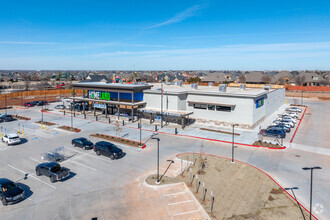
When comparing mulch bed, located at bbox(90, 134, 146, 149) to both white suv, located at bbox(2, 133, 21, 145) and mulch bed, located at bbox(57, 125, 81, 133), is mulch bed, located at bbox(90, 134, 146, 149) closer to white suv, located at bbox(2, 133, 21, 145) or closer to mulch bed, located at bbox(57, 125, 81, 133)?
mulch bed, located at bbox(57, 125, 81, 133)

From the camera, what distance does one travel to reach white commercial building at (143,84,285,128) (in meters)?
44.9

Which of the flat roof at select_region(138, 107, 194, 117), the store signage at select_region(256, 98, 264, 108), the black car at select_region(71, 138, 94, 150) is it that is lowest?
the black car at select_region(71, 138, 94, 150)

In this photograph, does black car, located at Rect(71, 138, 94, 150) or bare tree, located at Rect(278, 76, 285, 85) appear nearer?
black car, located at Rect(71, 138, 94, 150)

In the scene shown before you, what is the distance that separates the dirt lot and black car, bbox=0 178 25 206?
11.8m

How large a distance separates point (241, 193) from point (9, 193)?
20.8 meters

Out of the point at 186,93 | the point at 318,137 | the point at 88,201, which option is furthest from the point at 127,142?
the point at 318,137

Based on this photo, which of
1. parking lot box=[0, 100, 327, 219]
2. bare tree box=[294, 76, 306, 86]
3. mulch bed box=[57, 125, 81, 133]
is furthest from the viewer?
bare tree box=[294, 76, 306, 86]

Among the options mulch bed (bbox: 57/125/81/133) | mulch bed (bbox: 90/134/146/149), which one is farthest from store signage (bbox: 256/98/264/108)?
mulch bed (bbox: 57/125/81/133)

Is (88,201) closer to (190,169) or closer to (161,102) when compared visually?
(190,169)

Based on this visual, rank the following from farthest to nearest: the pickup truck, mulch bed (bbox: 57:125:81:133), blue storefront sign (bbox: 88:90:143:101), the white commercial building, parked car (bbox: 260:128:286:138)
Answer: blue storefront sign (bbox: 88:90:143:101) → the white commercial building → mulch bed (bbox: 57:125:81:133) → parked car (bbox: 260:128:286:138) → the pickup truck

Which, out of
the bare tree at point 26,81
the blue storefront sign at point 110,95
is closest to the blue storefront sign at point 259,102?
the blue storefront sign at point 110,95

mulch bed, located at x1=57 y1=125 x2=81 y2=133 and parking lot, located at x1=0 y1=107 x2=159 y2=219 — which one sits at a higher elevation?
mulch bed, located at x1=57 y1=125 x2=81 y2=133

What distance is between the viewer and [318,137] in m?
40.2

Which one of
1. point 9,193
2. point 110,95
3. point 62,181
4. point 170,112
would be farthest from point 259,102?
point 9,193
